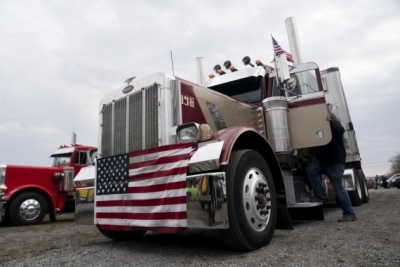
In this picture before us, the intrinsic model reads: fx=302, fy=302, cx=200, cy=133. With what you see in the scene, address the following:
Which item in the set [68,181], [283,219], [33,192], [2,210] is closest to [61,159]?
[68,181]

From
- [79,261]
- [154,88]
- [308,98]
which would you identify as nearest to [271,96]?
[308,98]

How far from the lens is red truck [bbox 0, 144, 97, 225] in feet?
25.3

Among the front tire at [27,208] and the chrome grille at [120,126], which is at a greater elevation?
the chrome grille at [120,126]

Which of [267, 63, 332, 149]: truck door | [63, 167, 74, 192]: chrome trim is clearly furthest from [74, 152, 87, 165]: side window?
[267, 63, 332, 149]: truck door

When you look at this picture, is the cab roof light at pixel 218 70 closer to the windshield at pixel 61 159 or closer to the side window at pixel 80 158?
the side window at pixel 80 158

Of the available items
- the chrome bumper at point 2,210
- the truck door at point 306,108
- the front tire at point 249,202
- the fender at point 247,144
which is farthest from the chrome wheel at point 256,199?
the chrome bumper at point 2,210

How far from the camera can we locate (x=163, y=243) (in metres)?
4.02

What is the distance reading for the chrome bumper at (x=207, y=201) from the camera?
9.27 feet

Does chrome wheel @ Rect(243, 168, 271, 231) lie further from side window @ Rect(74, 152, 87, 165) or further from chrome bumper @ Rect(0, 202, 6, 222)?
side window @ Rect(74, 152, 87, 165)

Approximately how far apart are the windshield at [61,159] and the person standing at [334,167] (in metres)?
7.67

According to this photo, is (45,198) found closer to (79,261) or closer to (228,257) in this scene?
(79,261)

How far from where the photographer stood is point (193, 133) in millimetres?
3430

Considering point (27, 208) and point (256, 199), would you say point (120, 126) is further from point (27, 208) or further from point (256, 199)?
point (27, 208)

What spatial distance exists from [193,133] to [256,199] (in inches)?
40.4
